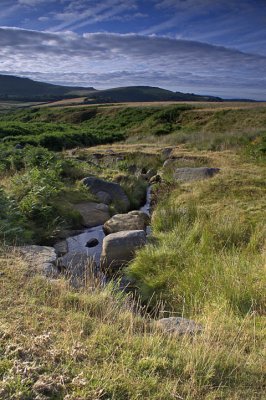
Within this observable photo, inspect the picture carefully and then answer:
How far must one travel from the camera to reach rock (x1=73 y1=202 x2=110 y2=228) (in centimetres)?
1042

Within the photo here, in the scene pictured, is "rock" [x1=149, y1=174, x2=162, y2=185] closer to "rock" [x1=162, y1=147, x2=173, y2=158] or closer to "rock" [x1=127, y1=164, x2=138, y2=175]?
"rock" [x1=127, y1=164, x2=138, y2=175]

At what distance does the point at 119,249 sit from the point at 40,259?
1866mm

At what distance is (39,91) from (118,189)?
645 ft

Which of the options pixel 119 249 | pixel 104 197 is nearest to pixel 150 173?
pixel 104 197

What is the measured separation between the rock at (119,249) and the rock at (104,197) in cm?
398

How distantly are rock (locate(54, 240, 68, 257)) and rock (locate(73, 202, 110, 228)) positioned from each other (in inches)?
66.6

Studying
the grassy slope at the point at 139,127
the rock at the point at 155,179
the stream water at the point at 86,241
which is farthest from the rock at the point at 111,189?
the grassy slope at the point at 139,127

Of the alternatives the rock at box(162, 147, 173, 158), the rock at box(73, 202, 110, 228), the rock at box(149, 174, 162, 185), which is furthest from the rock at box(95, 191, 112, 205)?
the rock at box(162, 147, 173, 158)

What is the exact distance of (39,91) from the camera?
646 ft

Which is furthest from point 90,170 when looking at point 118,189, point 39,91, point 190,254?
point 39,91

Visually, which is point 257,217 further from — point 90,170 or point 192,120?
point 192,120

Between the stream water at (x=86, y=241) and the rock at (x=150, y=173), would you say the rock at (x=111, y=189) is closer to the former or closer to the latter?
the stream water at (x=86, y=241)

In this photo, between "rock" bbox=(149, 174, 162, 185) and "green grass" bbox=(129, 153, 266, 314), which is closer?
"green grass" bbox=(129, 153, 266, 314)

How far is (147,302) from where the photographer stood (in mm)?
6285
